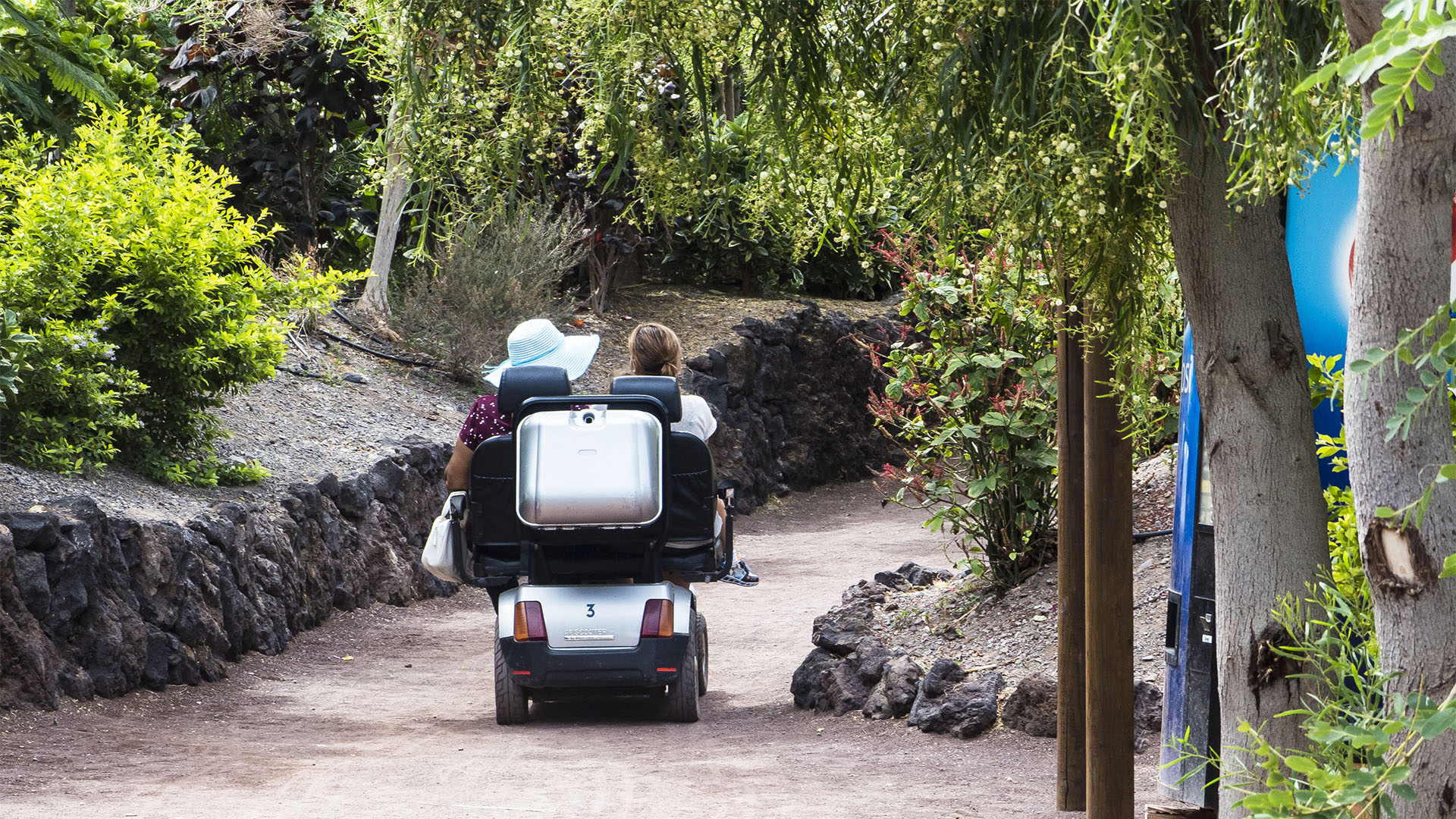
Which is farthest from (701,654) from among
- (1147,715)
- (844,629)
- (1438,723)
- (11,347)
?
(1438,723)

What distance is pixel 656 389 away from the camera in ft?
20.5

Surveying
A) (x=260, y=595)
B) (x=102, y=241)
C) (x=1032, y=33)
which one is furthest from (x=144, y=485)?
(x=1032, y=33)

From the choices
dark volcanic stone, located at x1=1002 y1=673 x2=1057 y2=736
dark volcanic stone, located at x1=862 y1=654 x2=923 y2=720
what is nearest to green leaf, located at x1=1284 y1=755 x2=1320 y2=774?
dark volcanic stone, located at x1=1002 y1=673 x2=1057 y2=736

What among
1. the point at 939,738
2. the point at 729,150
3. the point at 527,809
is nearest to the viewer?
the point at 729,150

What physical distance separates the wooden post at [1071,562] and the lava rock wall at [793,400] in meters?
11.1

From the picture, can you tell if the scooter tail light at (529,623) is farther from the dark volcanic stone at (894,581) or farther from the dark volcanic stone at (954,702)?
the dark volcanic stone at (894,581)

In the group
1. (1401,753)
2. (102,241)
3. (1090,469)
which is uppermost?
(102,241)

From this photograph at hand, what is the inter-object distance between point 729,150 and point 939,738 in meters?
3.46

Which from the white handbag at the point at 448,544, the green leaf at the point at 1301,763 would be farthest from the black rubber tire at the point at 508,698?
the green leaf at the point at 1301,763

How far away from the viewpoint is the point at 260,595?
321 inches

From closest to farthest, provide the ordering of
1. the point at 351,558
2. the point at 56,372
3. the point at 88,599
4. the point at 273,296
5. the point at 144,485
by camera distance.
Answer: the point at 88,599
the point at 56,372
the point at 144,485
the point at 273,296
the point at 351,558

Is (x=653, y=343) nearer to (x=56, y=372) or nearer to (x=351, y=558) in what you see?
(x=56, y=372)

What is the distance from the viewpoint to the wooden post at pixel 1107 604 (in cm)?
394

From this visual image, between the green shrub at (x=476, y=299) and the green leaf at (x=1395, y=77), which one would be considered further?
the green shrub at (x=476, y=299)
